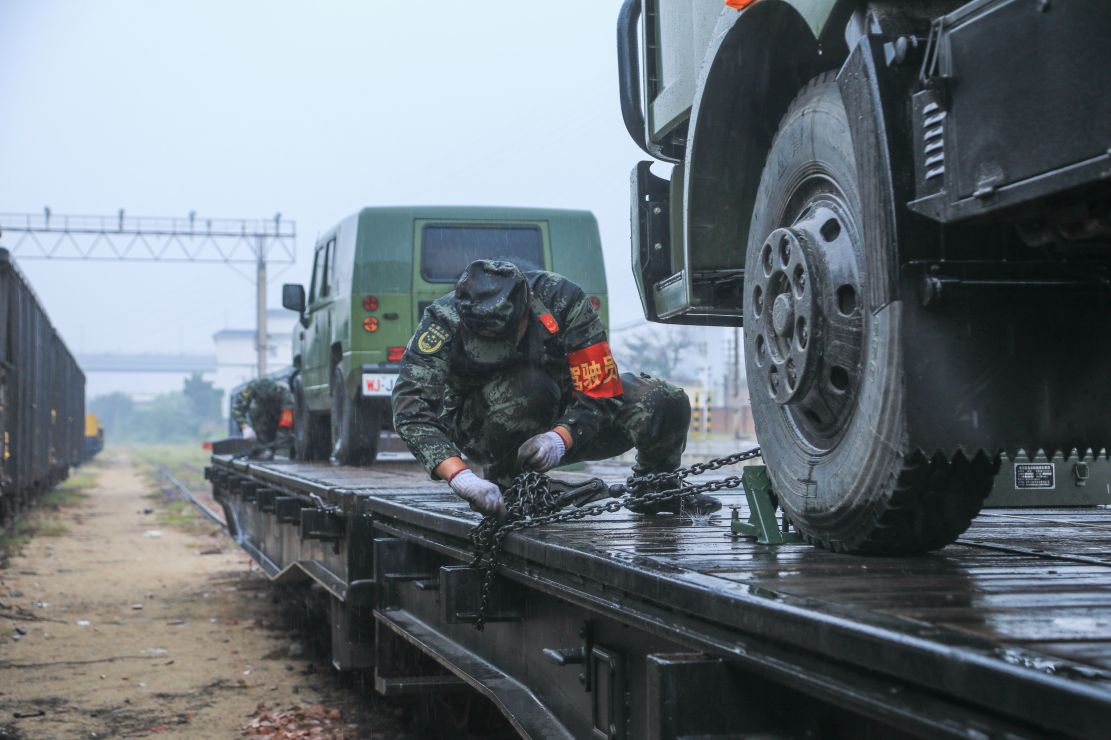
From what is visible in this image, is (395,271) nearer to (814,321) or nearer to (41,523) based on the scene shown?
(814,321)

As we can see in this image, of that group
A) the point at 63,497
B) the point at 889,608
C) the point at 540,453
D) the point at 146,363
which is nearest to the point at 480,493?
the point at 540,453

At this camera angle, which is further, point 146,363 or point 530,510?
point 146,363

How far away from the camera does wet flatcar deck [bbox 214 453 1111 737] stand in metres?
1.71

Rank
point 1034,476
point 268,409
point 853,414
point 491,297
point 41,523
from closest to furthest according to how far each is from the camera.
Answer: point 853,414 < point 1034,476 < point 491,297 < point 268,409 < point 41,523

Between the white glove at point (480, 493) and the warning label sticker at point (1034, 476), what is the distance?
64.9 inches

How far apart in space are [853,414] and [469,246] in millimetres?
8608

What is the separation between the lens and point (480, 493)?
4.15 meters

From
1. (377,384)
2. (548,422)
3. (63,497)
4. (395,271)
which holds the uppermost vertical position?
(395,271)

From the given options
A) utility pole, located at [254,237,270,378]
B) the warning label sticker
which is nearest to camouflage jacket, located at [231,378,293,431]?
the warning label sticker

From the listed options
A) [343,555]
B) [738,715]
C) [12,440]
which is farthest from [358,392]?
[738,715]

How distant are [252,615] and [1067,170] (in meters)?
9.18

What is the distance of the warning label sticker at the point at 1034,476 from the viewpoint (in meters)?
4.31

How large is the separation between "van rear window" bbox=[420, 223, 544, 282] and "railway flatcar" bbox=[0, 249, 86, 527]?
532 cm

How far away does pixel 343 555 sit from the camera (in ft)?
21.0
